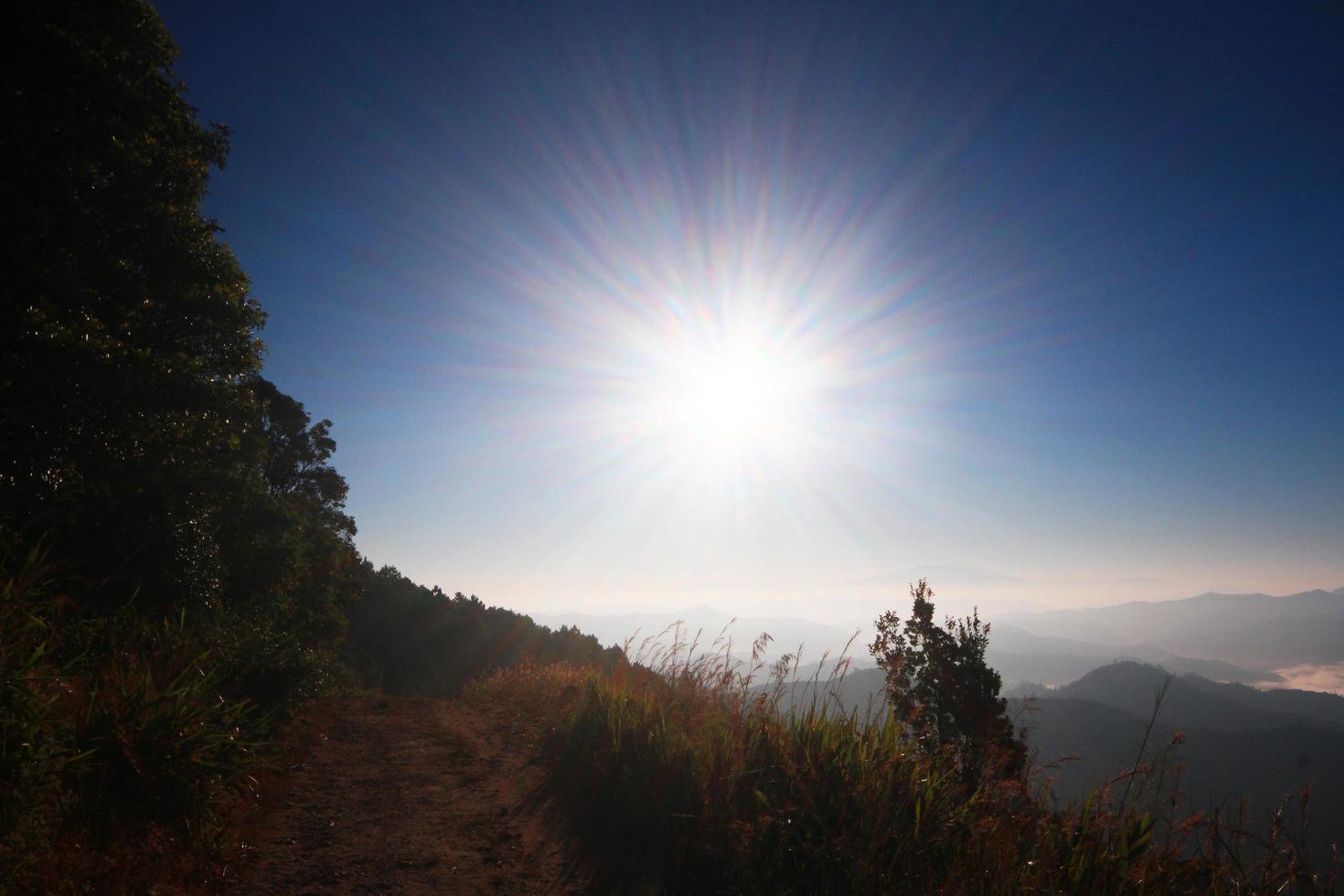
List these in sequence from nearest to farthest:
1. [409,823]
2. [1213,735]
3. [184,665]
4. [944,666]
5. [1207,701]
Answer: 1. [409,823]
2. [184,665]
3. [944,666]
4. [1213,735]
5. [1207,701]

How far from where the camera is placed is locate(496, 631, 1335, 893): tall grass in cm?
339

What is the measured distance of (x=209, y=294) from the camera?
305 inches

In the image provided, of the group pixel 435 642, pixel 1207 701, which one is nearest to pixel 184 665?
pixel 435 642

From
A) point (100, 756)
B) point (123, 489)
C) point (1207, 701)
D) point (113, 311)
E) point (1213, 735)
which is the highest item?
point (113, 311)

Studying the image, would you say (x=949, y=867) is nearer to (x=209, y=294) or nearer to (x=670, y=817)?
(x=670, y=817)

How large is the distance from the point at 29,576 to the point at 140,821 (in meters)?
2.62

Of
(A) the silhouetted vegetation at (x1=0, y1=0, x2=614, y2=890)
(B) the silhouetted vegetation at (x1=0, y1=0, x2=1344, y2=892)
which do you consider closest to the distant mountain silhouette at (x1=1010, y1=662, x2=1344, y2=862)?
(B) the silhouetted vegetation at (x1=0, y1=0, x2=1344, y2=892)

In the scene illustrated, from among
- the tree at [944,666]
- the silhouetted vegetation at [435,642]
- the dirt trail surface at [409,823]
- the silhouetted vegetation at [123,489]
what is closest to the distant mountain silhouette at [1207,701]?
the tree at [944,666]

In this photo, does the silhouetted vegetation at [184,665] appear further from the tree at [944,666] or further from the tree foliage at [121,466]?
the tree at [944,666]

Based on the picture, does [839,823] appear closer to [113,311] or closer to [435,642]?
[113,311]

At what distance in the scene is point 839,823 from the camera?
3.76 m

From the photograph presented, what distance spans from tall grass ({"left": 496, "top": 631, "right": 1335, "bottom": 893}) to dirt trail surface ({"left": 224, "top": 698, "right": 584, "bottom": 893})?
451 mm

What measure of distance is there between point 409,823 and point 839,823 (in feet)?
11.8

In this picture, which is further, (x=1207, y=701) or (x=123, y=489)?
(x=1207, y=701)
